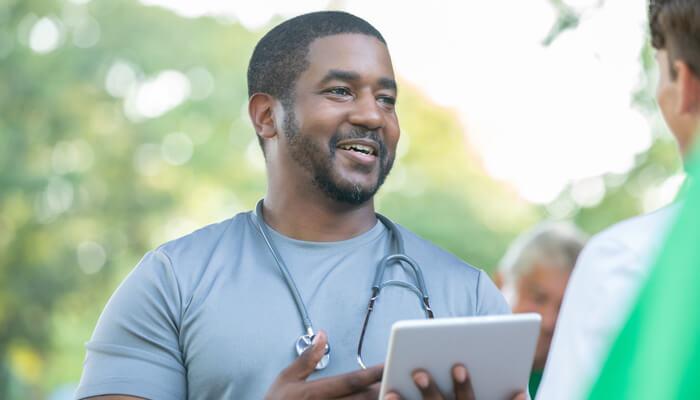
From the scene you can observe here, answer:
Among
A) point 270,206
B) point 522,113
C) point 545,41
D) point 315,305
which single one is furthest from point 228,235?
point 522,113

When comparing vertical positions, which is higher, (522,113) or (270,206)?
(270,206)

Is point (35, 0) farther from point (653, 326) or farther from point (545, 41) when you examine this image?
point (653, 326)

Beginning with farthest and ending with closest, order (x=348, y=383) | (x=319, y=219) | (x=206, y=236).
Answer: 1. (x=319, y=219)
2. (x=206, y=236)
3. (x=348, y=383)

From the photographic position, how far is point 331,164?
314 cm

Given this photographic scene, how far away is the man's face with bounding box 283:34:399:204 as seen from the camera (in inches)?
124

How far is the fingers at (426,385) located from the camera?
238 cm

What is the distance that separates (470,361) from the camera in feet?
8.03

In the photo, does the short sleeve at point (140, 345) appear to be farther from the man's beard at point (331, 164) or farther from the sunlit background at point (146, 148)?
the sunlit background at point (146, 148)

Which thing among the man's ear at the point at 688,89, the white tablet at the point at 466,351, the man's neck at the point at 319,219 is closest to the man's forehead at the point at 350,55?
the man's neck at the point at 319,219

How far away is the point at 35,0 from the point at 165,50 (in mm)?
2283

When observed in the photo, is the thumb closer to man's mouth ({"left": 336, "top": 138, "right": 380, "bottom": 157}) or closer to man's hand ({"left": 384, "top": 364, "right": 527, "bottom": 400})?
man's hand ({"left": 384, "top": 364, "right": 527, "bottom": 400})

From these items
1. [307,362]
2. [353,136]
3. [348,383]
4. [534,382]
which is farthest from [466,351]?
[534,382]

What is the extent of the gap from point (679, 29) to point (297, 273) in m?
1.55

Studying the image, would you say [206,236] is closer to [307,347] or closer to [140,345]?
[140,345]
